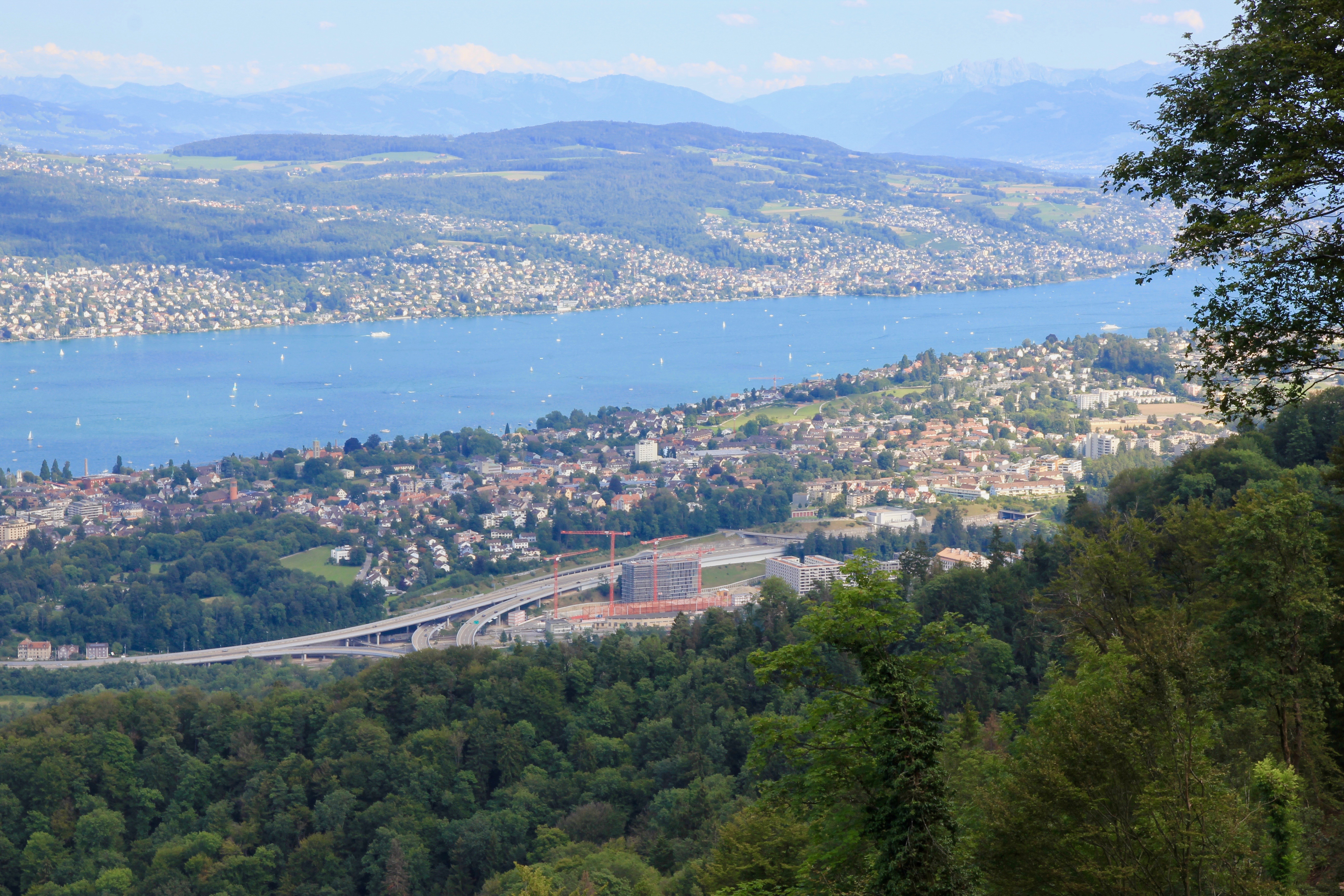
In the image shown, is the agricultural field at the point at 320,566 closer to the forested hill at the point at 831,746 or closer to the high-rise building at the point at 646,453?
the forested hill at the point at 831,746

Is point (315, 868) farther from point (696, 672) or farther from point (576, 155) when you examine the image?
point (576, 155)

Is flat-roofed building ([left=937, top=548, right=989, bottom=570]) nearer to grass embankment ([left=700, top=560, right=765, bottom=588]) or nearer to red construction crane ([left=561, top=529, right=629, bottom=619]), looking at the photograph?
grass embankment ([left=700, top=560, right=765, bottom=588])

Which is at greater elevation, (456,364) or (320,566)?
(456,364)

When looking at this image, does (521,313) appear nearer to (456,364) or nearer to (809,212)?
(456,364)

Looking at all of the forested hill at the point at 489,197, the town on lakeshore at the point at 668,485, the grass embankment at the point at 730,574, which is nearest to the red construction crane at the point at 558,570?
the town on lakeshore at the point at 668,485

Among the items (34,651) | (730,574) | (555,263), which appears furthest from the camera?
(555,263)

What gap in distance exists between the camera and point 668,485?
132ft

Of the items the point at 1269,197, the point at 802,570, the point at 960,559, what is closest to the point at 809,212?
the point at 802,570

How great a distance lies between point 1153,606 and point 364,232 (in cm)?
10450

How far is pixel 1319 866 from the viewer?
5.84 m

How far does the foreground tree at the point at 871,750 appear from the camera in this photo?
460cm

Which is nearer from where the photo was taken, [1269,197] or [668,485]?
[1269,197]

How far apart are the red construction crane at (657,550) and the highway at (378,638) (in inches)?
72.8

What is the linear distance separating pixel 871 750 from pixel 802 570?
76.9 ft
